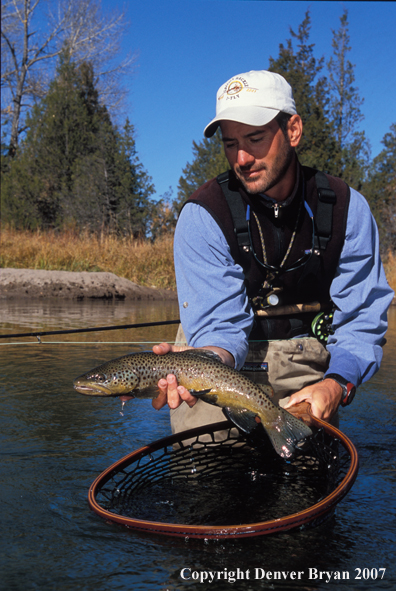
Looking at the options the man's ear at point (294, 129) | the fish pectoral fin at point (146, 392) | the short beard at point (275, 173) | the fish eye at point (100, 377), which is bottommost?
the fish pectoral fin at point (146, 392)

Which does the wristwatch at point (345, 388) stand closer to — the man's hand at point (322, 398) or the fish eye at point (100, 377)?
the man's hand at point (322, 398)

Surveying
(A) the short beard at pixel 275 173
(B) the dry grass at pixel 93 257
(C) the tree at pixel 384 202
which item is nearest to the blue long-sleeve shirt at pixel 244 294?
(A) the short beard at pixel 275 173

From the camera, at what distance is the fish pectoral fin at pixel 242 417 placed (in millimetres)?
2502

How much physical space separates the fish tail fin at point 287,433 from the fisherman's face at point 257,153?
122 centimetres

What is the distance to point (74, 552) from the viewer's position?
7.25ft

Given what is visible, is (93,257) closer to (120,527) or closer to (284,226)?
(284,226)

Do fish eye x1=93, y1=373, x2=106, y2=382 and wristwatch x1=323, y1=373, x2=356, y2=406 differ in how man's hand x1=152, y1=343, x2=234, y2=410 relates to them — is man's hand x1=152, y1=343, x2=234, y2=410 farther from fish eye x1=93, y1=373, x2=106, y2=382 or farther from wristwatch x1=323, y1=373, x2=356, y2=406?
wristwatch x1=323, y1=373, x2=356, y2=406

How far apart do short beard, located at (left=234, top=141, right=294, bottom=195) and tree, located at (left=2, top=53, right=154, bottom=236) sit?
20.9 metres

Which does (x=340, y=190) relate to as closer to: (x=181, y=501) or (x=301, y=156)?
(x=181, y=501)

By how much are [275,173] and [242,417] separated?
1.29 metres

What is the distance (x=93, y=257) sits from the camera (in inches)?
610

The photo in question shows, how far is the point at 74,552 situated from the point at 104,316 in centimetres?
762

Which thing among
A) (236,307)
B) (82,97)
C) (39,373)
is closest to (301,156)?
(82,97)

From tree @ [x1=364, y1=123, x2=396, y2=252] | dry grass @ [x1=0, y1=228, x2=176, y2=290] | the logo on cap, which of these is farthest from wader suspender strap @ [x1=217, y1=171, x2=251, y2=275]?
tree @ [x1=364, y1=123, x2=396, y2=252]
